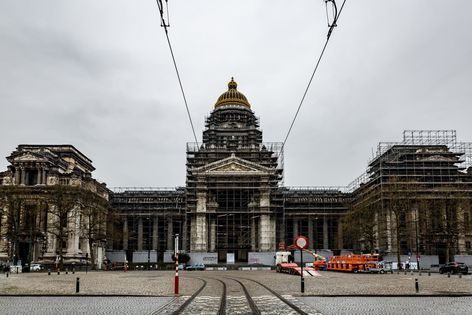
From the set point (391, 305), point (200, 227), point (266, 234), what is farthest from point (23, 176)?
point (391, 305)


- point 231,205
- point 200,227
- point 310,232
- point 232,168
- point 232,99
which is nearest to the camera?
point 200,227

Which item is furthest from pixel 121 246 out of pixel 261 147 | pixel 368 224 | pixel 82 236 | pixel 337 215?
pixel 368 224

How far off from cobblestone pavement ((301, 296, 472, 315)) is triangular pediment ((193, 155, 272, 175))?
2764 inches

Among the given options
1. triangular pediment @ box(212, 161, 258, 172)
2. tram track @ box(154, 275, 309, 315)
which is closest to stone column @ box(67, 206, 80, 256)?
triangular pediment @ box(212, 161, 258, 172)

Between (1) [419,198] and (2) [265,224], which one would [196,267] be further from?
(1) [419,198]

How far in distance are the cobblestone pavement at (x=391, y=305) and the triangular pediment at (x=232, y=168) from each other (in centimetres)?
7021

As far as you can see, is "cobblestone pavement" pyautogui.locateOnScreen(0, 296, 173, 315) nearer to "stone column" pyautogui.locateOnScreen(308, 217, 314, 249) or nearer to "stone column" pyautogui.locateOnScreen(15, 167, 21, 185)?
"stone column" pyautogui.locateOnScreen(15, 167, 21, 185)

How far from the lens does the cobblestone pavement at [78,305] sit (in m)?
18.1

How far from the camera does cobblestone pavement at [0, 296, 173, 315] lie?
18.1 meters

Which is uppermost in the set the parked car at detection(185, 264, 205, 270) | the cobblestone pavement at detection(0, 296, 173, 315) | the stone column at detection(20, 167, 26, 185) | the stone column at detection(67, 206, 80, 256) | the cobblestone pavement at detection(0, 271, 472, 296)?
the stone column at detection(20, 167, 26, 185)

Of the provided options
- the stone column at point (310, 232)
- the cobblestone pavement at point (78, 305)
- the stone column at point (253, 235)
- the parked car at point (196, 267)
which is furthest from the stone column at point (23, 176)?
the cobblestone pavement at point (78, 305)

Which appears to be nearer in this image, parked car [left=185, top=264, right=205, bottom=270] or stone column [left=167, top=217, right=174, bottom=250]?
parked car [left=185, top=264, right=205, bottom=270]

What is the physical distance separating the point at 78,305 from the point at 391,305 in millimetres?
11790

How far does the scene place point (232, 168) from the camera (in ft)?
309
